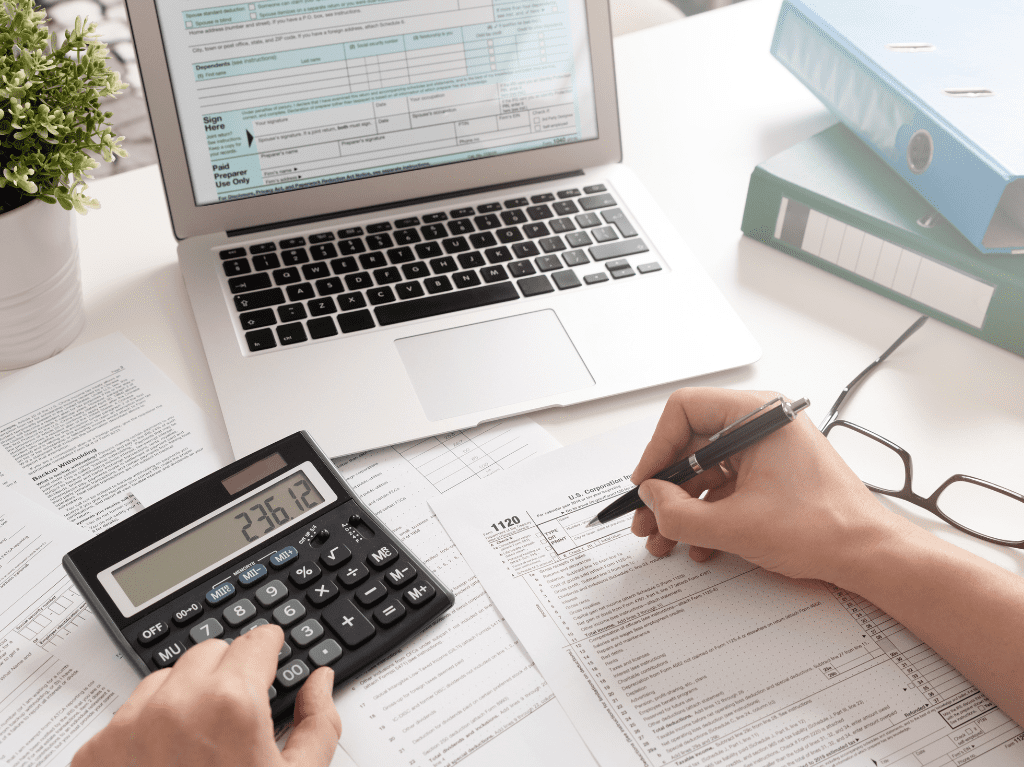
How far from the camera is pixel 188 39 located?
0.75 m

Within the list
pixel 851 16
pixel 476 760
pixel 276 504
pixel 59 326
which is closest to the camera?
pixel 476 760

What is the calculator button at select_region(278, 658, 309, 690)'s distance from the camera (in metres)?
0.49

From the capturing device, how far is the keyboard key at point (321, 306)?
746mm

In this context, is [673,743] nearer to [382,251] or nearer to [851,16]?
[382,251]

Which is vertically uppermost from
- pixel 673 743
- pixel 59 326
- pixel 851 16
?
pixel 851 16

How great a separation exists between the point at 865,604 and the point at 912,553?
0.05 m

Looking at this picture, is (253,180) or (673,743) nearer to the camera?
(673,743)

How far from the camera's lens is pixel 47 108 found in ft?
1.95

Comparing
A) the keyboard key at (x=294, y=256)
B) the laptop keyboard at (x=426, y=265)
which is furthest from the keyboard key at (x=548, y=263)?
the keyboard key at (x=294, y=256)

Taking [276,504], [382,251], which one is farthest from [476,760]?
[382,251]

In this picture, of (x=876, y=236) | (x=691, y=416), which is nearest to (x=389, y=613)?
(x=691, y=416)

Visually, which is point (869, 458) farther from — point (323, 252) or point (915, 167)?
point (323, 252)

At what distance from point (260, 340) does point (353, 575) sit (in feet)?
0.86

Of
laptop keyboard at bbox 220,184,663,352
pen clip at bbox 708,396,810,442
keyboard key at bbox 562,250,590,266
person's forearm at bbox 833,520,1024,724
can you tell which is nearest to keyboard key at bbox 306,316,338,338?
laptop keyboard at bbox 220,184,663,352
